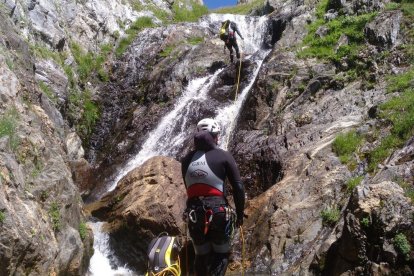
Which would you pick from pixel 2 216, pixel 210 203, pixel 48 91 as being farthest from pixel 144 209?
pixel 48 91

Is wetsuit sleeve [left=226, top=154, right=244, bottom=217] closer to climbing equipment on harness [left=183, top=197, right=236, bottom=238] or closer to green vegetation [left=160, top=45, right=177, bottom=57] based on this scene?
climbing equipment on harness [left=183, top=197, right=236, bottom=238]

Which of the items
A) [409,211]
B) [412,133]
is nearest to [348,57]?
[412,133]

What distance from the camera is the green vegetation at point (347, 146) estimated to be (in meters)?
11.6

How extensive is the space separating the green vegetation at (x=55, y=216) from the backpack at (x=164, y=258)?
4411 millimetres

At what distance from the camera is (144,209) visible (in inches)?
509

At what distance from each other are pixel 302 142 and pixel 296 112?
6.34 ft

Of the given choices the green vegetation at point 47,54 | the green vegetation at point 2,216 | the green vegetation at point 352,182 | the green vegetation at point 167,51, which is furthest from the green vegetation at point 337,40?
the green vegetation at point 2,216

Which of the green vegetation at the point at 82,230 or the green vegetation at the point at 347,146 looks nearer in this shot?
the green vegetation at the point at 82,230

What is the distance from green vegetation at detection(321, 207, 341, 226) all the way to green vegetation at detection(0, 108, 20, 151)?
6.87m

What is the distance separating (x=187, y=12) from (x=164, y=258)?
3283cm

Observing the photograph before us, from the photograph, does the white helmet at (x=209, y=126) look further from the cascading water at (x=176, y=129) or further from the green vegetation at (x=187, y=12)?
the green vegetation at (x=187, y=12)

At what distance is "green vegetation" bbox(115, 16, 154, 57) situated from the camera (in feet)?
91.5

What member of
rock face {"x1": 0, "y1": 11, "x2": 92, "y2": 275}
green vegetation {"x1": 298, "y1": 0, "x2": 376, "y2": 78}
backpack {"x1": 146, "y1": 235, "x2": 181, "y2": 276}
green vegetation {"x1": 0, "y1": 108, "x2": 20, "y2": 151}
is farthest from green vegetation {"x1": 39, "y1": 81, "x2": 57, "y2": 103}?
backpack {"x1": 146, "y1": 235, "x2": 181, "y2": 276}

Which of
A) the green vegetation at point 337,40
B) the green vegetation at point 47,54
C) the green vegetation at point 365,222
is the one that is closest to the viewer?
the green vegetation at point 365,222
